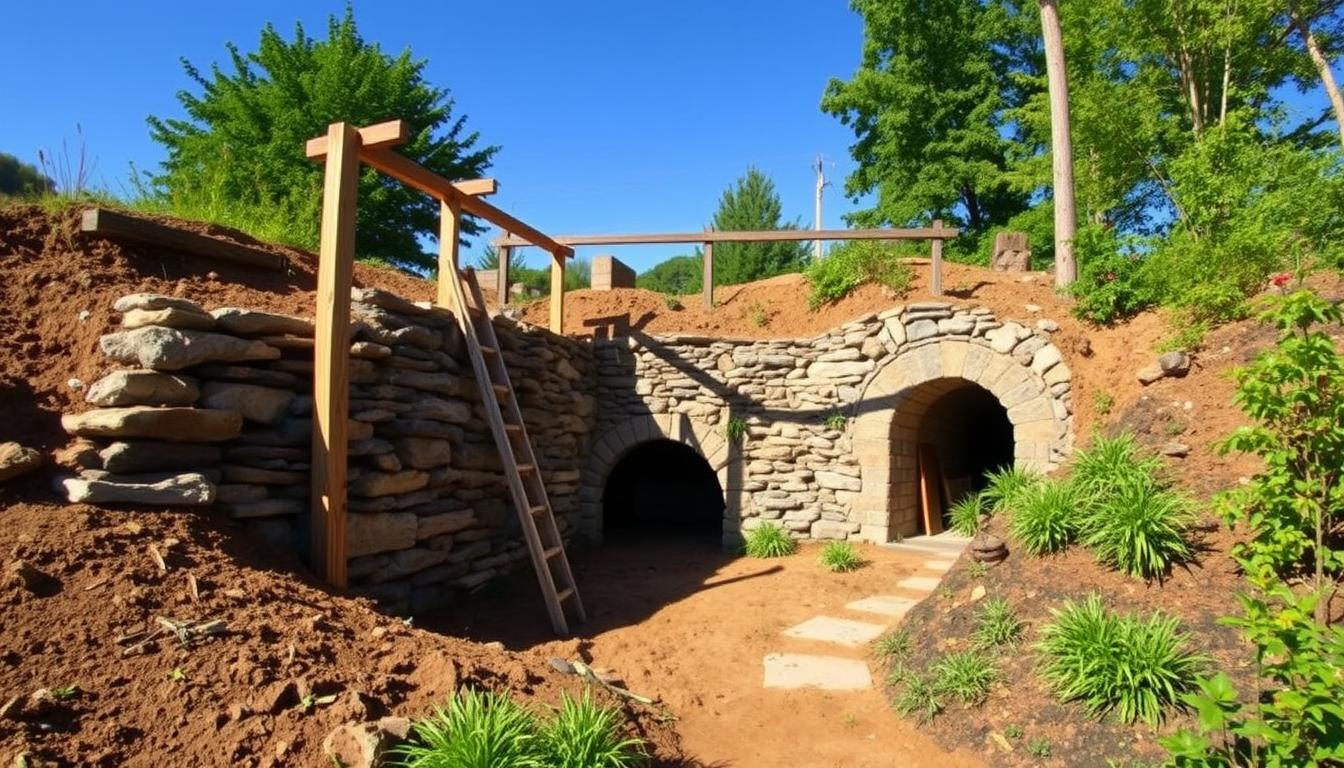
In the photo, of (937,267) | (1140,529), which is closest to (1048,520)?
(1140,529)

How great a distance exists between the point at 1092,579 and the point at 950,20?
17.7 meters

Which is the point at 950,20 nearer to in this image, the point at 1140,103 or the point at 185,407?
Result: the point at 1140,103

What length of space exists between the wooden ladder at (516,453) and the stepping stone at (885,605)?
2.30 metres

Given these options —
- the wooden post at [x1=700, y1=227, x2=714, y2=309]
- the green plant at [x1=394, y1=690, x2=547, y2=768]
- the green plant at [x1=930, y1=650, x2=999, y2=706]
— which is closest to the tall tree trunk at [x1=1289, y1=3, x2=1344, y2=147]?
the wooden post at [x1=700, y1=227, x2=714, y2=309]

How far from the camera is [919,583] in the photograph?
6.56 m

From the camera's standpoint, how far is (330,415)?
14.0ft

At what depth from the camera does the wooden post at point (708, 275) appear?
29.7 ft

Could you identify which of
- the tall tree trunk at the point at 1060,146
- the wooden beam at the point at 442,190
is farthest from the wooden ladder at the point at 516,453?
the tall tree trunk at the point at 1060,146

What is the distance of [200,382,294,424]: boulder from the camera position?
4004mm

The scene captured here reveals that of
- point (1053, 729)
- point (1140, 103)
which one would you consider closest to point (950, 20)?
point (1140, 103)

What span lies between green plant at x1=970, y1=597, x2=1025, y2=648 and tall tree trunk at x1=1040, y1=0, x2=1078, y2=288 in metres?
5.33

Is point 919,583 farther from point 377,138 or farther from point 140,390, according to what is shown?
point 140,390

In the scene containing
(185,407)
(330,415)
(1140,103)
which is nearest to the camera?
(185,407)

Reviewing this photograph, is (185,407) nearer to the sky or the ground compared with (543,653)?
nearer to the sky
